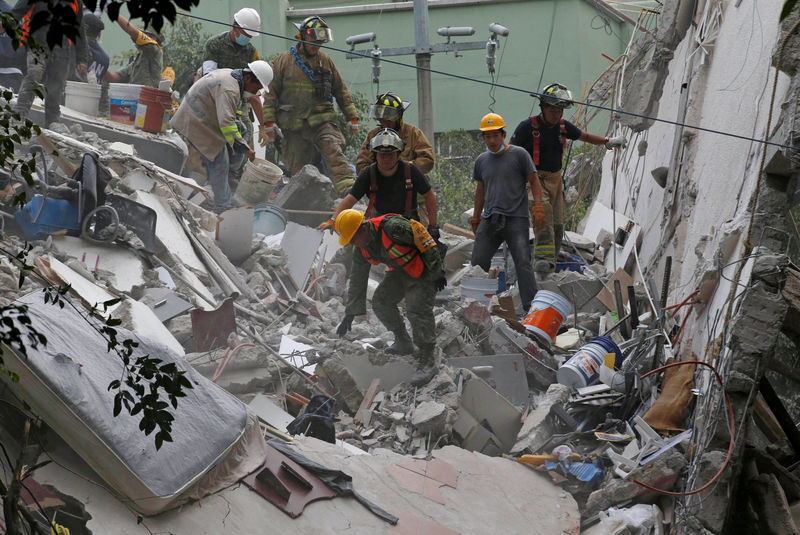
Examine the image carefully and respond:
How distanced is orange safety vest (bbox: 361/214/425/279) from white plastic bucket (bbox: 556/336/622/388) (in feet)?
4.36

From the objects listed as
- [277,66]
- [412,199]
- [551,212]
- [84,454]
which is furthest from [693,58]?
[84,454]

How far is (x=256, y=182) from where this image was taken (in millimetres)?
9828

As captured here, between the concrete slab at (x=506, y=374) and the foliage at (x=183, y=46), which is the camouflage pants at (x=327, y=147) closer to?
the concrete slab at (x=506, y=374)

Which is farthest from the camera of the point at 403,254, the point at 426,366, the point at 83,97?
the point at 83,97

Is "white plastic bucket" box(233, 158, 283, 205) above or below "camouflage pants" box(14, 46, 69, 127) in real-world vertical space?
below

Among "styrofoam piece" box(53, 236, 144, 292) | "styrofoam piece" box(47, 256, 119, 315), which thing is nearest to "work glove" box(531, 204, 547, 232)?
"styrofoam piece" box(53, 236, 144, 292)

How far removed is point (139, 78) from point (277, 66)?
2.50m

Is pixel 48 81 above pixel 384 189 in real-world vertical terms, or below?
above

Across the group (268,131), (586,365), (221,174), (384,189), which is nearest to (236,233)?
(221,174)

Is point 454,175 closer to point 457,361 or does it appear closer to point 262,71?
point 262,71

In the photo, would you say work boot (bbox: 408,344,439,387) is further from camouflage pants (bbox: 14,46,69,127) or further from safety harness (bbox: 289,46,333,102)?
camouflage pants (bbox: 14,46,69,127)

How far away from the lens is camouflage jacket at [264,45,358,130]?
31.3 feet

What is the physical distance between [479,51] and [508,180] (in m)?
13.7

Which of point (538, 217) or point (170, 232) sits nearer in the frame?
point (538, 217)
